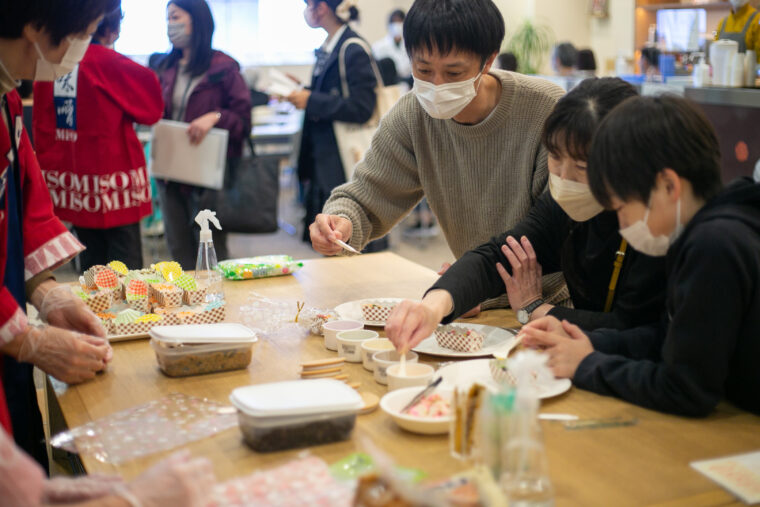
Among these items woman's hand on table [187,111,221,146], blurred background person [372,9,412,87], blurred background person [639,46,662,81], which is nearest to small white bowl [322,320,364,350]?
woman's hand on table [187,111,221,146]

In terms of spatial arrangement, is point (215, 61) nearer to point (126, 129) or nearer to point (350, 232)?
point (126, 129)

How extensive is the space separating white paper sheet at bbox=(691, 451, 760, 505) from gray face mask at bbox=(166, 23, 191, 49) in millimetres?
3104

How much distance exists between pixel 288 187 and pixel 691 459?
7962mm

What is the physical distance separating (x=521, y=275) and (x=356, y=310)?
0.41 meters

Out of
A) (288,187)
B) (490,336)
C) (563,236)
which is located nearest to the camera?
(490,336)

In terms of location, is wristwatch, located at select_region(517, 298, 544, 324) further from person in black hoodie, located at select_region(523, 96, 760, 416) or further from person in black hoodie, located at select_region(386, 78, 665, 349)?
person in black hoodie, located at select_region(523, 96, 760, 416)

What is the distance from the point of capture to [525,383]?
3.19ft

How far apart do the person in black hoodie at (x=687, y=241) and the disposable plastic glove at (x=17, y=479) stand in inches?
36.8

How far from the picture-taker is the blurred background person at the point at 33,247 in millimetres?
1443

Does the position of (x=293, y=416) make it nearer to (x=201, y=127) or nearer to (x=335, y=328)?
(x=335, y=328)

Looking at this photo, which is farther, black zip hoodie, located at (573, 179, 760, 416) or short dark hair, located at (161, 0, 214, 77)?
short dark hair, located at (161, 0, 214, 77)

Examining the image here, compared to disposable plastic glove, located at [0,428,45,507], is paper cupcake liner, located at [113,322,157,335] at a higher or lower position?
lower

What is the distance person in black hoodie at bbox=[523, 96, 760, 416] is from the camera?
125 cm

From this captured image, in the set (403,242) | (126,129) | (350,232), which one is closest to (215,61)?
(126,129)
